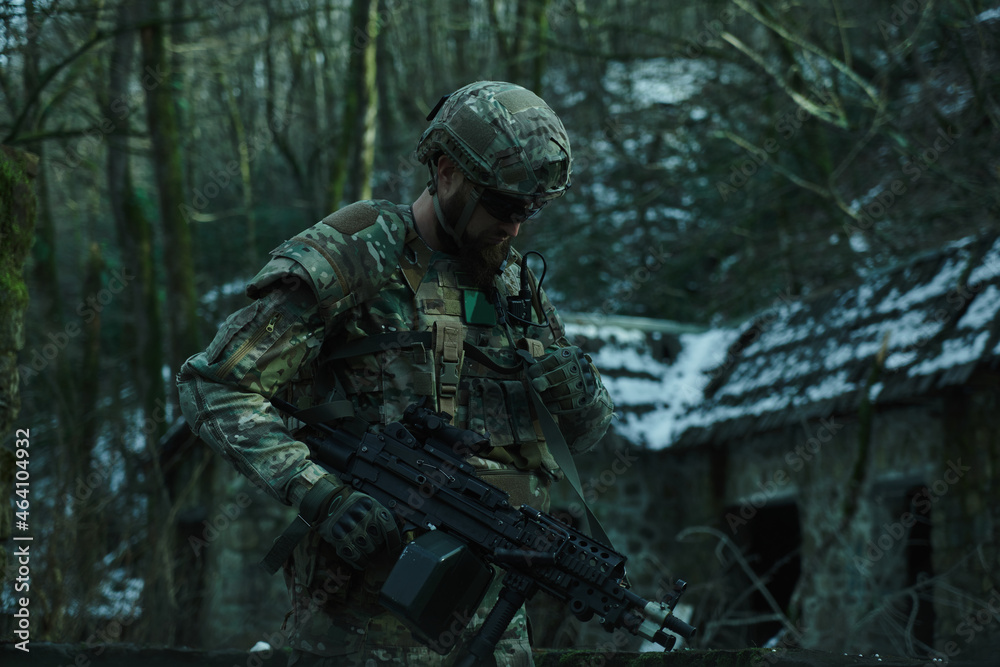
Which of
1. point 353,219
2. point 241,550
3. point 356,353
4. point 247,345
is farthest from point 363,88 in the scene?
point 247,345

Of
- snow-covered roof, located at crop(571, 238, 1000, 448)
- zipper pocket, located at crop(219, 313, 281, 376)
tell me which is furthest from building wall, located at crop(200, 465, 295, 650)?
zipper pocket, located at crop(219, 313, 281, 376)

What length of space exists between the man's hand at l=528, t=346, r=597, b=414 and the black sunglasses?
40 cm

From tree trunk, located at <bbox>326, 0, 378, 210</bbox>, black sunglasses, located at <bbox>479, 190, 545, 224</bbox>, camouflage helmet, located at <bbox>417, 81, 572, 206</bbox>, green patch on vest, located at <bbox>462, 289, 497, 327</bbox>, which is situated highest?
camouflage helmet, located at <bbox>417, 81, 572, 206</bbox>

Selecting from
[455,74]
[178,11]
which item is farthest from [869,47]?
[178,11]

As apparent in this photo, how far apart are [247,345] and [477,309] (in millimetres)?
658

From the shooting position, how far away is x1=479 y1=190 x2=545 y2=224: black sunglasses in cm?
262

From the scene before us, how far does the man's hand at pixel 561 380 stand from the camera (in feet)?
8.82

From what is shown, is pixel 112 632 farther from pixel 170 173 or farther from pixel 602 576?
pixel 170 173

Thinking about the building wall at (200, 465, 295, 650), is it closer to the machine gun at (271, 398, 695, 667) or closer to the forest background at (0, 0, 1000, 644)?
the forest background at (0, 0, 1000, 644)

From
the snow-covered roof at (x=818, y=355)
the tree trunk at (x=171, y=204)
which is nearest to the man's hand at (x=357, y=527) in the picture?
the snow-covered roof at (x=818, y=355)

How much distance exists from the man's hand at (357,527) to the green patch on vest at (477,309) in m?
0.64

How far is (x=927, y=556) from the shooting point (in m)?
8.68

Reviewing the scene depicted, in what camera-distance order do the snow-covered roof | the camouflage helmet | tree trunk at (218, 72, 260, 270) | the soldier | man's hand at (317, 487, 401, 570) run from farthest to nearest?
1. tree trunk at (218, 72, 260, 270)
2. the snow-covered roof
3. the camouflage helmet
4. the soldier
5. man's hand at (317, 487, 401, 570)

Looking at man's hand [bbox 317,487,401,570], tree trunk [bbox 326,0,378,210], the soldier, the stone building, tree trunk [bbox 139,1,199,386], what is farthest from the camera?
tree trunk [bbox 139,1,199,386]
